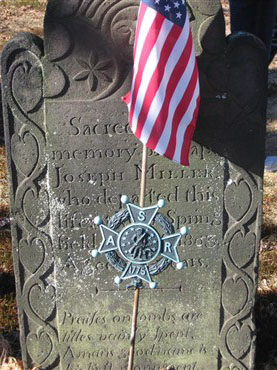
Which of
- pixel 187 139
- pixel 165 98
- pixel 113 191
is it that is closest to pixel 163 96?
pixel 165 98

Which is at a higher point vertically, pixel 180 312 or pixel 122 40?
pixel 122 40

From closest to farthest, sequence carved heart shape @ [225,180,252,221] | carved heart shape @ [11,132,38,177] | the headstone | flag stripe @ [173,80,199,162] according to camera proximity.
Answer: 1. flag stripe @ [173,80,199,162]
2. the headstone
3. carved heart shape @ [11,132,38,177]
4. carved heart shape @ [225,180,252,221]

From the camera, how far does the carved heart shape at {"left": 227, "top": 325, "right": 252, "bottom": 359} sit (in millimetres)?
3410

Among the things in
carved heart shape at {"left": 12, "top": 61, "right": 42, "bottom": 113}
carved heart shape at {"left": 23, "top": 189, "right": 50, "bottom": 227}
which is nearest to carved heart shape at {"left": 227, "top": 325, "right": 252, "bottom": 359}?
carved heart shape at {"left": 23, "top": 189, "right": 50, "bottom": 227}

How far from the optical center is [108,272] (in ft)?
10.7

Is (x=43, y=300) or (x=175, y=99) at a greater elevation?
(x=175, y=99)

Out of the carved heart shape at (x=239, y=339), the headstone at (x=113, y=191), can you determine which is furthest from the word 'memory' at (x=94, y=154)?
the carved heart shape at (x=239, y=339)

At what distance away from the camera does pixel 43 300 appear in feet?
10.9

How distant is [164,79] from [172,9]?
0.30 metres

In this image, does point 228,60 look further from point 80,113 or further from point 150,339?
point 150,339

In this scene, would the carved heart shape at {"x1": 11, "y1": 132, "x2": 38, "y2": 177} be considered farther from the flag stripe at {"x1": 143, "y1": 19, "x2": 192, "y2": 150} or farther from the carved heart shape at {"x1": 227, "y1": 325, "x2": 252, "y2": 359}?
the carved heart shape at {"x1": 227, "y1": 325, "x2": 252, "y2": 359}

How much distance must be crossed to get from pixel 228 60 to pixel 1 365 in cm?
212

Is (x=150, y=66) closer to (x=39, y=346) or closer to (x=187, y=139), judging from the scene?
(x=187, y=139)

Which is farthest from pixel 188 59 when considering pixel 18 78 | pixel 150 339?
pixel 150 339
